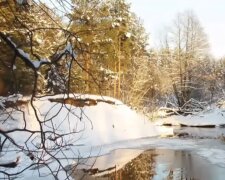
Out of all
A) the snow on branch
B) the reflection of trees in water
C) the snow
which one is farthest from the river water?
the snow

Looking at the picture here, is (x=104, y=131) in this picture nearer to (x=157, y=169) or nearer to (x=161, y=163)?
(x=161, y=163)

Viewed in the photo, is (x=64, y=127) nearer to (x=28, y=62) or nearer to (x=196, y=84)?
(x=28, y=62)

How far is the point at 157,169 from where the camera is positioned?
12.8m

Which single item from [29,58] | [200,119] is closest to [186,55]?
[200,119]

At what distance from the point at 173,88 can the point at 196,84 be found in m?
3.43

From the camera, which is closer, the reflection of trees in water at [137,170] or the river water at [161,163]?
the reflection of trees in water at [137,170]

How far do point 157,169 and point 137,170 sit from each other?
0.59 meters

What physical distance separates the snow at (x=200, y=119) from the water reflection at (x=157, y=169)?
65.3 ft

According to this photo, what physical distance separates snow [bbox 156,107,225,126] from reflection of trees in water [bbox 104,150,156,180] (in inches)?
801

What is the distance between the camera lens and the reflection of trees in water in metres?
11.7

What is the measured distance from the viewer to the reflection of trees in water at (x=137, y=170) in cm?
1173

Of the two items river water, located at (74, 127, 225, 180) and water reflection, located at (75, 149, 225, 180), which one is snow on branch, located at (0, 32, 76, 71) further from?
water reflection, located at (75, 149, 225, 180)

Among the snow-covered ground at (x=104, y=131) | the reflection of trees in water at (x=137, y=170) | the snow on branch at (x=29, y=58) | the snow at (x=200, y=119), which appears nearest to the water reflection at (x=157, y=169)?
the reflection of trees in water at (x=137, y=170)

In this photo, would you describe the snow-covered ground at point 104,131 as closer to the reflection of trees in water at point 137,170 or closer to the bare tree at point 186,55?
the reflection of trees in water at point 137,170
